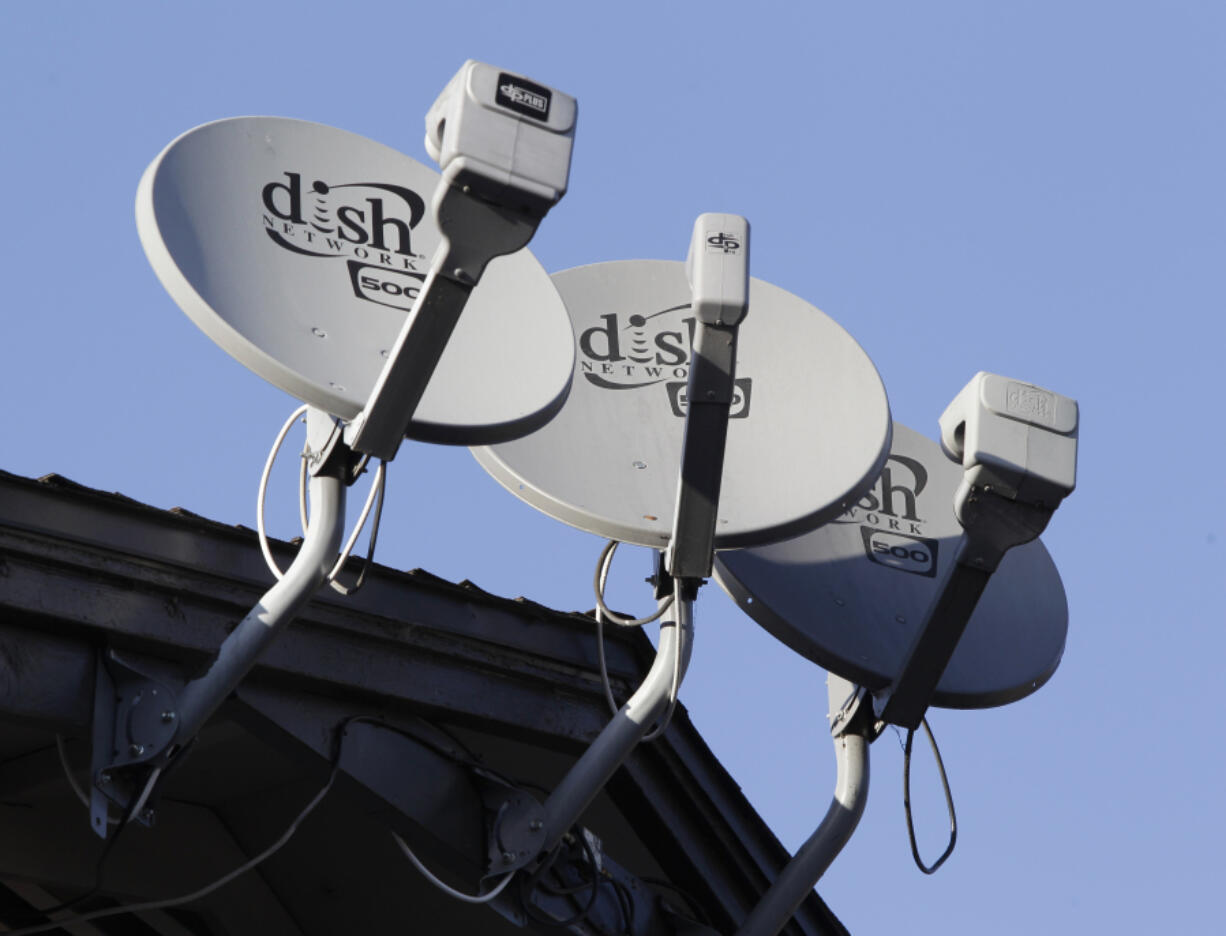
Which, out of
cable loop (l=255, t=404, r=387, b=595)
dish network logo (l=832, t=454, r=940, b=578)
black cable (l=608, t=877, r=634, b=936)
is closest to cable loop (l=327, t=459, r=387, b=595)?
cable loop (l=255, t=404, r=387, b=595)

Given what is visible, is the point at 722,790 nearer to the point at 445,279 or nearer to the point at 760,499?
the point at 760,499

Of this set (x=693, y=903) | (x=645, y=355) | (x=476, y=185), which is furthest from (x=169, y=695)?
(x=693, y=903)

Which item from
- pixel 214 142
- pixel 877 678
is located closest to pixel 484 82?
pixel 214 142

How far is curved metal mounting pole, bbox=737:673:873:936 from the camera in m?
5.36

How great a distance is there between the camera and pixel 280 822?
543 cm

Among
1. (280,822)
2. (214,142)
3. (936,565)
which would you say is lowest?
(280,822)

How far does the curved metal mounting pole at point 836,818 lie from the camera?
17.6 ft

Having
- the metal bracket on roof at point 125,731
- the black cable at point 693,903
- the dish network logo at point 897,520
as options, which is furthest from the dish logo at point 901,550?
the metal bracket on roof at point 125,731

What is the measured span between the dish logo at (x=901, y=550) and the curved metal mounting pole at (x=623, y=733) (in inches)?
50.3

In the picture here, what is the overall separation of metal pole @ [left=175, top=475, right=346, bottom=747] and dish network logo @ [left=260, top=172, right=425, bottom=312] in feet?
2.67

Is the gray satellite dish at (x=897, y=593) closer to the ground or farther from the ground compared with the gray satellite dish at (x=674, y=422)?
closer to the ground

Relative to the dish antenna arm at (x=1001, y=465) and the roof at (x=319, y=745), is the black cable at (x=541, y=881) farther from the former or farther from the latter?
the dish antenna arm at (x=1001, y=465)

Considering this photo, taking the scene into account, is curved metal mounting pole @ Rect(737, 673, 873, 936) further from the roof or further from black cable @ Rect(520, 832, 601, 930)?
black cable @ Rect(520, 832, 601, 930)

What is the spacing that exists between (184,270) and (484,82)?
874 mm
